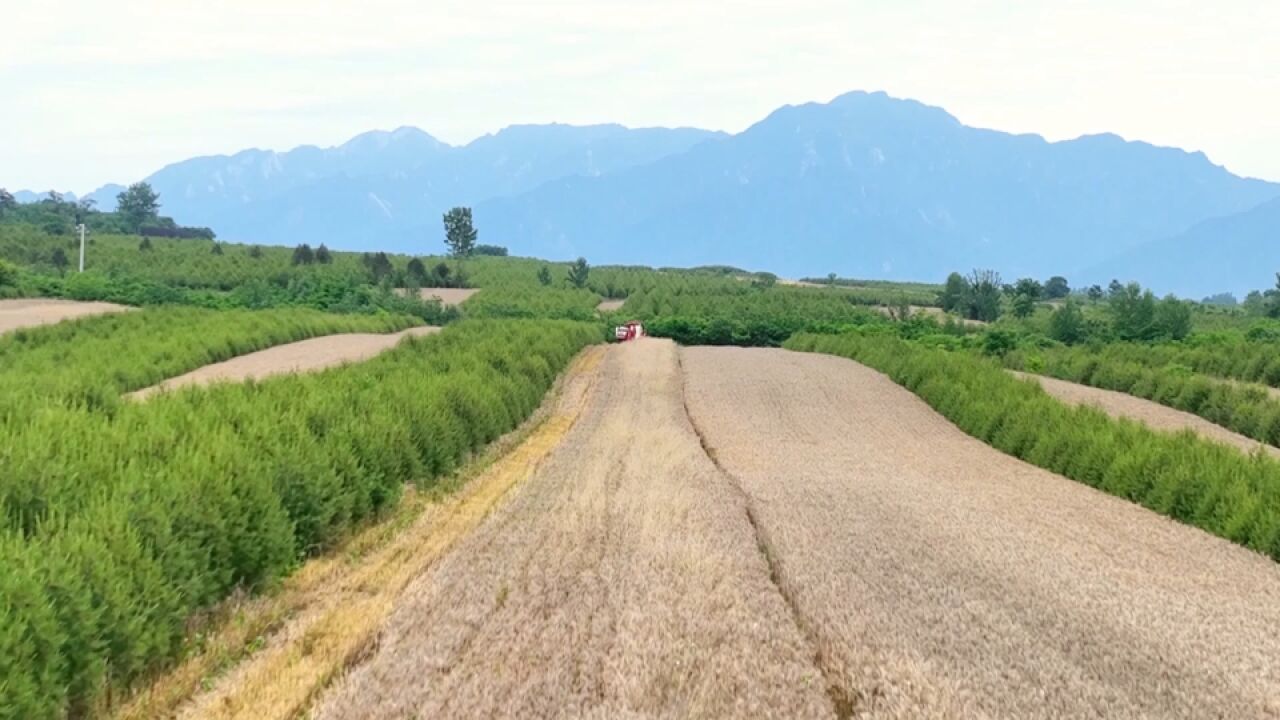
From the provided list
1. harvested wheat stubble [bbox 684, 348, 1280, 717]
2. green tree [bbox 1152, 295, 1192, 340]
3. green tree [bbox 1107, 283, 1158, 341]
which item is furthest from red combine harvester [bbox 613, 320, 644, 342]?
harvested wheat stubble [bbox 684, 348, 1280, 717]

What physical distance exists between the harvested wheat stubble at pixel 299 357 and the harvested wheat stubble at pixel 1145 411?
17914mm

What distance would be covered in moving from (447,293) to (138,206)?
78.0 m

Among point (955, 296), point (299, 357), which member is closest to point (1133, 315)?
point (955, 296)

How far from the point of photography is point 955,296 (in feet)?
249

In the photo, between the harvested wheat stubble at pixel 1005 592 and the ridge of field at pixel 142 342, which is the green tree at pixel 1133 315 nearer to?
the ridge of field at pixel 142 342

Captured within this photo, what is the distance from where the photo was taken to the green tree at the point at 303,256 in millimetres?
82688

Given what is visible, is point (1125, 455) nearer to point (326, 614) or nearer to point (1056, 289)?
point (326, 614)

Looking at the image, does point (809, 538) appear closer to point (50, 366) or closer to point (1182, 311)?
point (50, 366)

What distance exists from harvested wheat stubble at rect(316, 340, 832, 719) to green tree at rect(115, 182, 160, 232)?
12665cm

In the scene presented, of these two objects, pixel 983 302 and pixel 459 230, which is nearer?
pixel 983 302

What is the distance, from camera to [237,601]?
30.4ft

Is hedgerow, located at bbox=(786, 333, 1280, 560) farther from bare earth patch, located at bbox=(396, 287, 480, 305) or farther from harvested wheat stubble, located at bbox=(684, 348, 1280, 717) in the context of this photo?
bare earth patch, located at bbox=(396, 287, 480, 305)

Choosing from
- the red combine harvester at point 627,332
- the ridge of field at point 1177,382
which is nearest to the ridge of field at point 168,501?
the ridge of field at point 1177,382

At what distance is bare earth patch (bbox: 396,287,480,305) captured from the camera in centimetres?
7088
